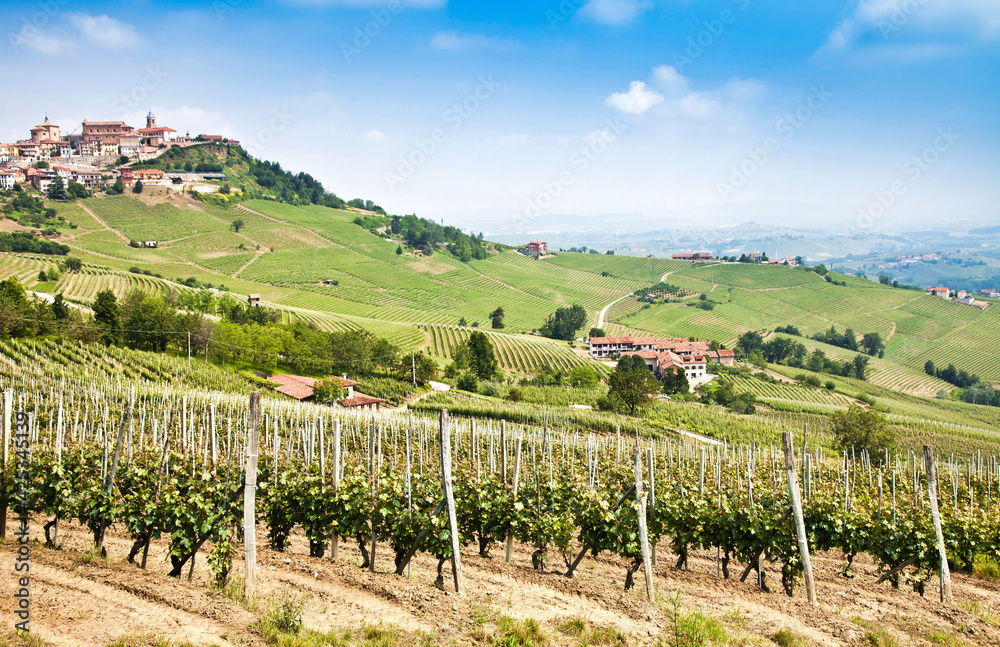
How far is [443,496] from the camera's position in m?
8.18

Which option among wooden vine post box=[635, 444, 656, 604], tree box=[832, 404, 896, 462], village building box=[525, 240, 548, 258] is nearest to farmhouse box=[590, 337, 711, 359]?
tree box=[832, 404, 896, 462]

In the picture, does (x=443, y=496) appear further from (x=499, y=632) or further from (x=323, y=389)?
(x=323, y=389)

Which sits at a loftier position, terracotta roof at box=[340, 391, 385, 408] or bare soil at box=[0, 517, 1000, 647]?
bare soil at box=[0, 517, 1000, 647]

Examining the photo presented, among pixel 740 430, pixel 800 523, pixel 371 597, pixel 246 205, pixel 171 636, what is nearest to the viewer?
pixel 171 636

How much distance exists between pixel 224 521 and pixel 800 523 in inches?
285

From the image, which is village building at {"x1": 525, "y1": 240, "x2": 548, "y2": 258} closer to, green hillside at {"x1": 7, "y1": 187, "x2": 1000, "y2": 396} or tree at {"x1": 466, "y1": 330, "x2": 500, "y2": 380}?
green hillside at {"x1": 7, "y1": 187, "x2": 1000, "y2": 396}

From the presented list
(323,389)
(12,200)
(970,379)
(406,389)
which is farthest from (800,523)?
(12,200)

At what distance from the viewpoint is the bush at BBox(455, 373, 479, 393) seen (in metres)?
43.8

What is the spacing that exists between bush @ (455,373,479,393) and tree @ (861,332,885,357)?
72.0m

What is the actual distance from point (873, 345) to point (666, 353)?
42538 mm

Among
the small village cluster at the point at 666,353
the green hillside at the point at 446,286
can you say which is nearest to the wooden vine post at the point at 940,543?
the green hillside at the point at 446,286

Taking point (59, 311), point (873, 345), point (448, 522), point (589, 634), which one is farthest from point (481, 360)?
point (873, 345)

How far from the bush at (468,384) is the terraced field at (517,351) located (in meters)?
13.0

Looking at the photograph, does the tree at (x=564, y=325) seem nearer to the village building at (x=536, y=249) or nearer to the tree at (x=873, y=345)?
the tree at (x=873, y=345)
